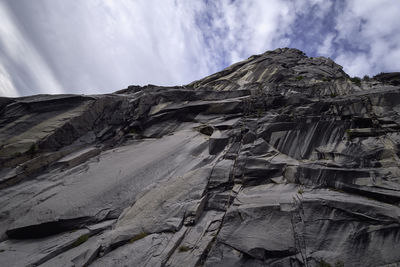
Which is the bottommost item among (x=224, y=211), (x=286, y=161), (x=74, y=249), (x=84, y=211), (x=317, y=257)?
(x=74, y=249)

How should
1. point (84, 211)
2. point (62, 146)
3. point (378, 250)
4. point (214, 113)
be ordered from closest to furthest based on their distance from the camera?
point (378, 250)
point (84, 211)
point (62, 146)
point (214, 113)

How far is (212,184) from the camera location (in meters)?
11.3

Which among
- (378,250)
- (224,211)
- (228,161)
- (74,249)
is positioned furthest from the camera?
(228,161)

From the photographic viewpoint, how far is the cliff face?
7777 mm

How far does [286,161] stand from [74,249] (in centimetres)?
1222

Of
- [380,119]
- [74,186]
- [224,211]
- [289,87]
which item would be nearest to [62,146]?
[74,186]

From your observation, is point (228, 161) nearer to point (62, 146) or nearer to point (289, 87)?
point (289, 87)

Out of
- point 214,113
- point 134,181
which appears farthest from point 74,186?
point 214,113

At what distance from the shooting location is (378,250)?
6.66 m

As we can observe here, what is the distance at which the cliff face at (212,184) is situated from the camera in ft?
25.5

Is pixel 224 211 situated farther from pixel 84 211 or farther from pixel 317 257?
pixel 84 211

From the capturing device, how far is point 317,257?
23.1 ft

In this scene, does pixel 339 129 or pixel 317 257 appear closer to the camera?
pixel 317 257

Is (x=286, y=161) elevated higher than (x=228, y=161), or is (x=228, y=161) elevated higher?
(x=286, y=161)
